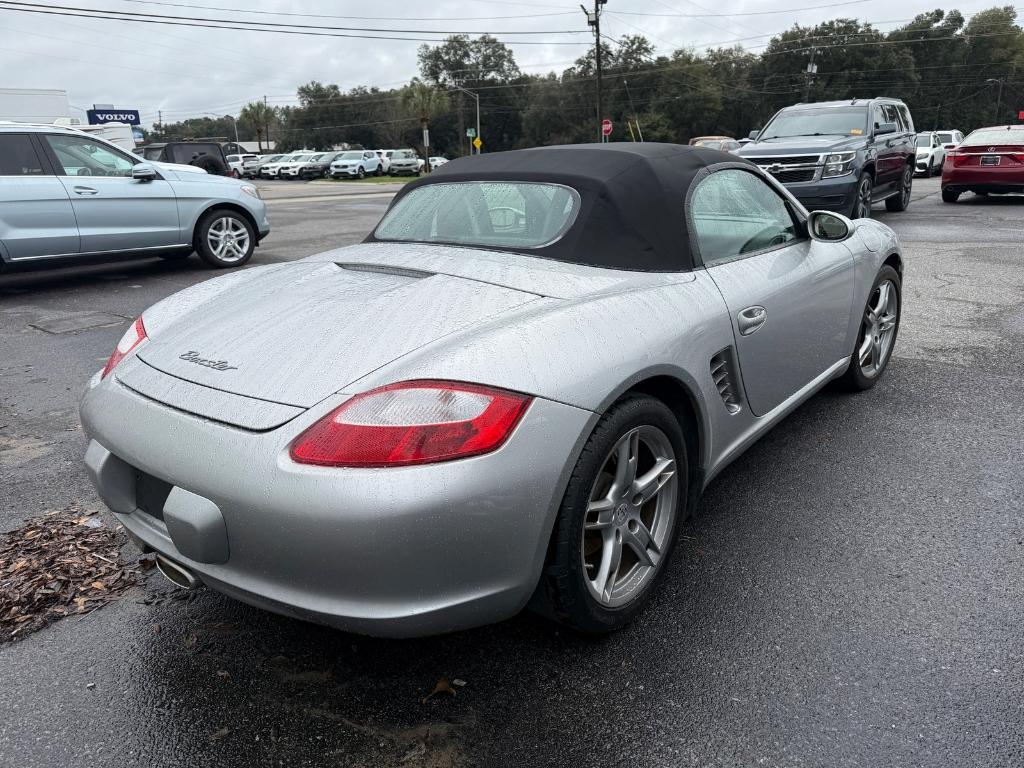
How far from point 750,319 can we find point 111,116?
155ft

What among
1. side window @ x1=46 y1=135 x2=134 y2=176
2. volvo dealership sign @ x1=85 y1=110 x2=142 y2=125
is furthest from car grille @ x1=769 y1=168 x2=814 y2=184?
volvo dealership sign @ x1=85 y1=110 x2=142 y2=125

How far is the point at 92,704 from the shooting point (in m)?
2.16

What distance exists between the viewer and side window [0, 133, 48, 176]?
759cm

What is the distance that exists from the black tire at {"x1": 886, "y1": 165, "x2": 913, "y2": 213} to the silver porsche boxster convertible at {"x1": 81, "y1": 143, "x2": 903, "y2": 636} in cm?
1251

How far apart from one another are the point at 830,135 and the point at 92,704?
40.7 feet

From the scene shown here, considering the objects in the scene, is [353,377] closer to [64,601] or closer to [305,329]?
[305,329]

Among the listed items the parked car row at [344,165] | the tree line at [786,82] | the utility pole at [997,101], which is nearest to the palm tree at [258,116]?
the tree line at [786,82]

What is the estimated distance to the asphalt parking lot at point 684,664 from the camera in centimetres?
198

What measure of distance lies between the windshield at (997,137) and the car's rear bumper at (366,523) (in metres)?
16.4

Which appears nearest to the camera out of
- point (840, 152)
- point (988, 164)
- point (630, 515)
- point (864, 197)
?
point (630, 515)

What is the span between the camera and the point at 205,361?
2236 mm

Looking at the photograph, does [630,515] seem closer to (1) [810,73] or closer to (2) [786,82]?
(1) [810,73]

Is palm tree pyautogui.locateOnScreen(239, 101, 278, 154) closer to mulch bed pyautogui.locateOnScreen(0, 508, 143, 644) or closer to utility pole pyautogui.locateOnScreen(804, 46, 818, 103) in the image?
utility pole pyautogui.locateOnScreen(804, 46, 818, 103)

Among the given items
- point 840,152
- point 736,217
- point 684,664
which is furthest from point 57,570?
point 840,152
